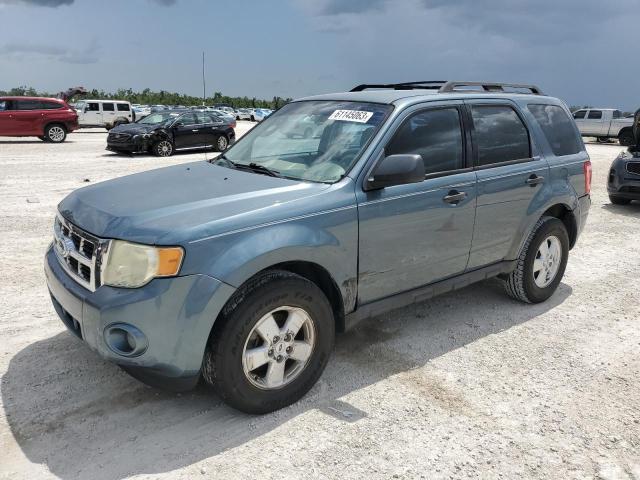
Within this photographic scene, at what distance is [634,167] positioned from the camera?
9.53 metres

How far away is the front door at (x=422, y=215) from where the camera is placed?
11.5ft

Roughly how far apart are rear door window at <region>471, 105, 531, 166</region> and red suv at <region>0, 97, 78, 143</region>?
20259 millimetres

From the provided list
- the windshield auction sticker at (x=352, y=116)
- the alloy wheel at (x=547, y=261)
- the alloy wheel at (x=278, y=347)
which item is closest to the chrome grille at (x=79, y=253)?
the alloy wheel at (x=278, y=347)

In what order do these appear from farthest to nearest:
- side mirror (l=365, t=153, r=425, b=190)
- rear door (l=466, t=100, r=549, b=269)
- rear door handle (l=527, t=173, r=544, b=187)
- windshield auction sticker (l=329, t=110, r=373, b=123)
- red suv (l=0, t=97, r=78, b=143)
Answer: red suv (l=0, t=97, r=78, b=143) < rear door handle (l=527, t=173, r=544, b=187) < rear door (l=466, t=100, r=549, b=269) < windshield auction sticker (l=329, t=110, r=373, b=123) < side mirror (l=365, t=153, r=425, b=190)

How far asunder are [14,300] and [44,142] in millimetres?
18889

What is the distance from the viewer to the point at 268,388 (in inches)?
123

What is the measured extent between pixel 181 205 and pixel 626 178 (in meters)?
8.90

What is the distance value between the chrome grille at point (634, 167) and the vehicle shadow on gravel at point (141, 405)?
6651 millimetres

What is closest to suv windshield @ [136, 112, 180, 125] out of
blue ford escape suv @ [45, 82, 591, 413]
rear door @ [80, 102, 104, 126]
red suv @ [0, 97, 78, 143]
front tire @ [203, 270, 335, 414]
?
red suv @ [0, 97, 78, 143]

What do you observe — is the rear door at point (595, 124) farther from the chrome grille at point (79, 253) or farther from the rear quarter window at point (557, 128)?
the chrome grille at point (79, 253)

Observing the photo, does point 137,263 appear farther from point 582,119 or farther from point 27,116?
point 582,119

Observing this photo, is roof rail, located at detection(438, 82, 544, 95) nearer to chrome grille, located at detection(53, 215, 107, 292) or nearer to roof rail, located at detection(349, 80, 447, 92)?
roof rail, located at detection(349, 80, 447, 92)

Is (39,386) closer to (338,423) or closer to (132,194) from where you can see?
(132,194)

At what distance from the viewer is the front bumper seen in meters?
2.71
